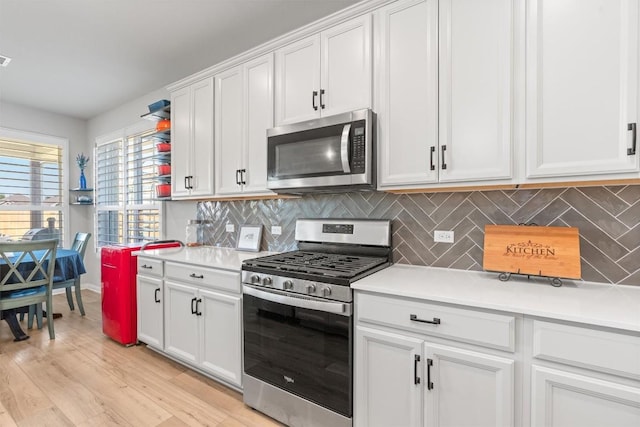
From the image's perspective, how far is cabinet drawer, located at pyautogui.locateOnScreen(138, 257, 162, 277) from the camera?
2674 millimetres

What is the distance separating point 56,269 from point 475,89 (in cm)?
427

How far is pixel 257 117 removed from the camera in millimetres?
2443

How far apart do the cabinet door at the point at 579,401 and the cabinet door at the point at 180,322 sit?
2.10 metres

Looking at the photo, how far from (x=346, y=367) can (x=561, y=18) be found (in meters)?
1.94

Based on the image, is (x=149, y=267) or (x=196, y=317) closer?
(x=196, y=317)

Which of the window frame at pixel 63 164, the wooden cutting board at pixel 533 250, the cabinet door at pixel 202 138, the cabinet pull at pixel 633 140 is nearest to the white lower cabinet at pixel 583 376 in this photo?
the wooden cutting board at pixel 533 250

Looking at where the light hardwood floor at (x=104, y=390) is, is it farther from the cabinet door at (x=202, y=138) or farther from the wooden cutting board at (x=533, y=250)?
the wooden cutting board at (x=533, y=250)

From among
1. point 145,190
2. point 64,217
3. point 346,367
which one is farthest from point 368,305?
point 64,217

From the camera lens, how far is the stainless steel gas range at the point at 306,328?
5.42 ft

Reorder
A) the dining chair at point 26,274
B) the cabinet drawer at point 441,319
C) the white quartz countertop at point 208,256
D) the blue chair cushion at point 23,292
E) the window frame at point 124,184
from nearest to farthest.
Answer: the cabinet drawer at point 441,319 < the white quartz countertop at point 208,256 < the dining chair at point 26,274 < the blue chair cushion at point 23,292 < the window frame at point 124,184

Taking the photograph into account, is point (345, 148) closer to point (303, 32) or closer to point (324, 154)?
point (324, 154)

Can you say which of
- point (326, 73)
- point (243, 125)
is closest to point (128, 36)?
point (243, 125)

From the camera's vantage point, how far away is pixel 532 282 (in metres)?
1.62

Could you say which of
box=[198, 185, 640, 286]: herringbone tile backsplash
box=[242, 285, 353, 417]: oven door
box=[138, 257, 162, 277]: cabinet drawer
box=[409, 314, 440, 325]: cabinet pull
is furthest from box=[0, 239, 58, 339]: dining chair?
box=[409, 314, 440, 325]: cabinet pull
